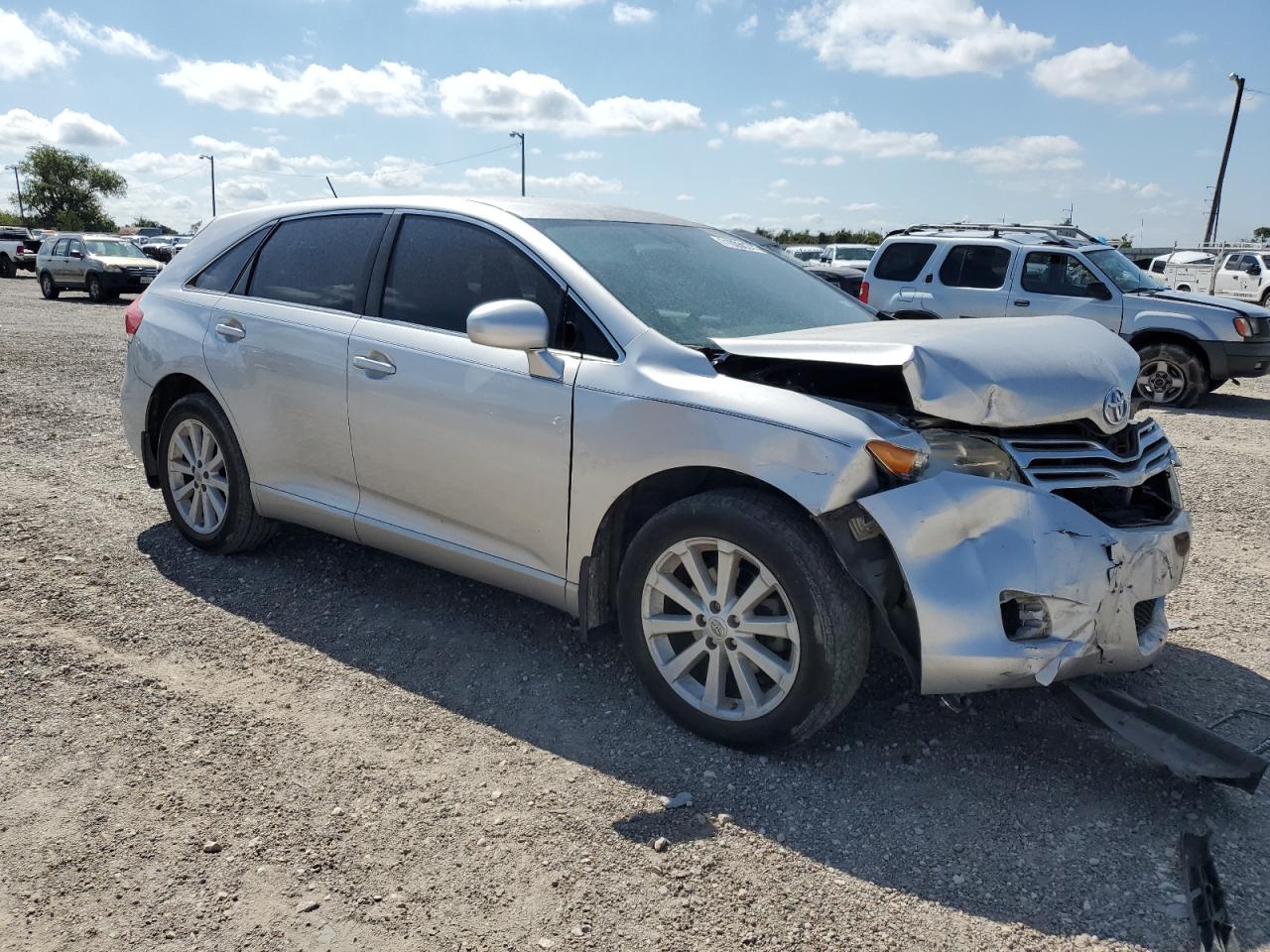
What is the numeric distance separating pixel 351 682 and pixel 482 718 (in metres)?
0.58

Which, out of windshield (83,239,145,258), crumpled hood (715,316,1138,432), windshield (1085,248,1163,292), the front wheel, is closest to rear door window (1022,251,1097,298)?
windshield (1085,248,1163,292)

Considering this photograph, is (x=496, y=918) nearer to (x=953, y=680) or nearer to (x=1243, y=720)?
(x=953, y=680)

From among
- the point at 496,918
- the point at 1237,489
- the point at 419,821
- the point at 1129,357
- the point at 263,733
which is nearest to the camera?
the point at 496,918

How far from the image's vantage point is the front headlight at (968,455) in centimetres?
297

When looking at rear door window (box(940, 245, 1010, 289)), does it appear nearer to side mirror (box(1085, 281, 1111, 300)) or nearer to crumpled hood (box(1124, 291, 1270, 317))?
side mirror (box(1085, 281, 1111, 300))

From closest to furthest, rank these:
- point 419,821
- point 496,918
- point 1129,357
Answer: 1. point 496,918
2. point 419,821
3. point 1129,357

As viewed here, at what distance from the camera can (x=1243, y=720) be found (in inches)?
136

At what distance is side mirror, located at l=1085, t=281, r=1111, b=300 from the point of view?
36.6 feet

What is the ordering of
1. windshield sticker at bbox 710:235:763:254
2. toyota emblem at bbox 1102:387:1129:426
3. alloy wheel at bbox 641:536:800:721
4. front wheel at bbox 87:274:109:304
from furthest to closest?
1. front wheel at bbox 87:274:109:304
2. windshield sticker at bbox 710:235:763:254
3. toyota emblem at bbox 1102:387:1129:426
4. alloy wheel at bbox 641:536:800:721

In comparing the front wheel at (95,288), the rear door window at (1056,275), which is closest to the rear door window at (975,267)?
the rear door window at (1056,275)

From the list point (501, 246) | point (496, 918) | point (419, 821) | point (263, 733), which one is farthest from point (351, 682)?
point (501, 246)

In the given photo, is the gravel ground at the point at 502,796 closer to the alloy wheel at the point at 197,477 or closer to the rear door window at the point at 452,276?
the alloy wheel at the point at 197,477

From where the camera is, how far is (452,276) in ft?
12.7

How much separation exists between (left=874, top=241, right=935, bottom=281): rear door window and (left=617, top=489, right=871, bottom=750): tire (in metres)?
9.73
